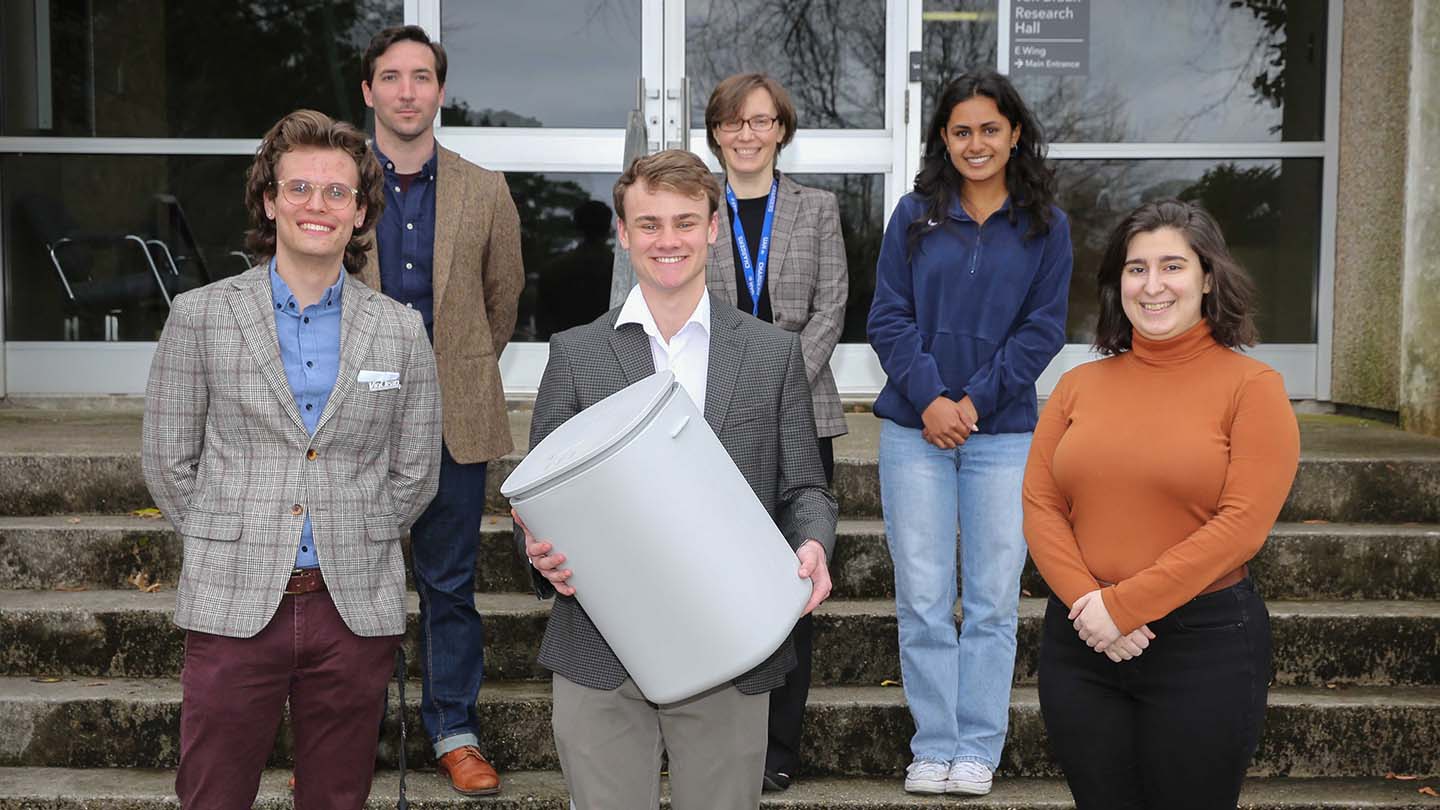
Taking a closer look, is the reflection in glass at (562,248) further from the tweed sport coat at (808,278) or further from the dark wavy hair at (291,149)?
the dark wavy hair at (291,149)

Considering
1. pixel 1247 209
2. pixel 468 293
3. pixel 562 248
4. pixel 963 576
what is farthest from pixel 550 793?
pixel 1247 209

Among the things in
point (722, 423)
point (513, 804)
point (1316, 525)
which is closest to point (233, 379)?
point (722, 423)

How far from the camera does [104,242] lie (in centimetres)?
649

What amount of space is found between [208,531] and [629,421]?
1.01m

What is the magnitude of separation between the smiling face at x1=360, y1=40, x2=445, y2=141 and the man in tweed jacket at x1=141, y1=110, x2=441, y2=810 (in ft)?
2.68

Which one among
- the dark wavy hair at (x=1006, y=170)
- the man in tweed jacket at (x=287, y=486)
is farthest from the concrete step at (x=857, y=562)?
the man in tweed jacket at (x=287, y=486)

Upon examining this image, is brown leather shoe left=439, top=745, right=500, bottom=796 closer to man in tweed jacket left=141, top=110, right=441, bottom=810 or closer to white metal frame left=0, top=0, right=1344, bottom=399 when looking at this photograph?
man in tweed jacket left=141, top=110, right=441, bottom=810

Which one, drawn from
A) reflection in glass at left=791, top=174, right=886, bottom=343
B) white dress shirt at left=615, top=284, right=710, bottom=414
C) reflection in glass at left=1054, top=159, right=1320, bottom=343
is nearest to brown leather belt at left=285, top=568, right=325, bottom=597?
white dress shirt at left=615, top=284, right=710, bottom=414

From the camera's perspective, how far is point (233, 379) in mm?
2574

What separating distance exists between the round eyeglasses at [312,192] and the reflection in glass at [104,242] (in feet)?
13.5

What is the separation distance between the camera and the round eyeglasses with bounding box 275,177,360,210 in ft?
8.63

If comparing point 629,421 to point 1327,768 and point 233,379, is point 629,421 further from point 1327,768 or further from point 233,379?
point 1327,768

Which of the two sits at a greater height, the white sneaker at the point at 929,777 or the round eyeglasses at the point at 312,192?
the round eyeglasses at the point at 312,192

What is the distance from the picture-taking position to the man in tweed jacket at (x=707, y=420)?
93.6 inches
